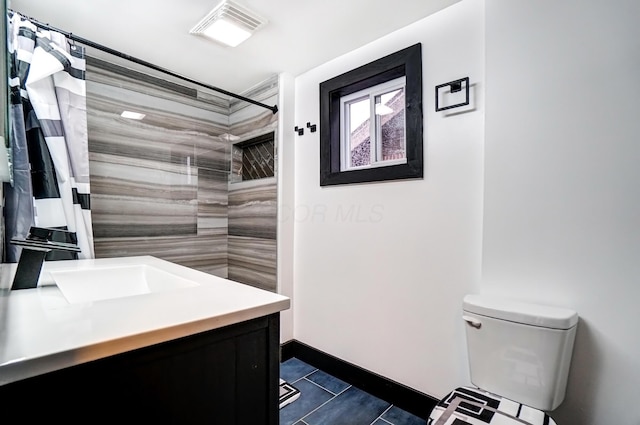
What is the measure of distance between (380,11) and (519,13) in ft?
2.11

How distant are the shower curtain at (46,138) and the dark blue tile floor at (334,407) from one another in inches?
57.7

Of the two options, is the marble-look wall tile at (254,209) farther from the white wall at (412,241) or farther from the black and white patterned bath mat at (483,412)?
the black and white patterned bath mat at (483,412)

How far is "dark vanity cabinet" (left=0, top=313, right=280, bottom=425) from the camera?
555mm

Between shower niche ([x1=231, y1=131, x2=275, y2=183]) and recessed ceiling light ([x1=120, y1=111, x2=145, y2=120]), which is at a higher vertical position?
recessed ceiling light ([x1=120, y1=111, x2=145, y2=120])

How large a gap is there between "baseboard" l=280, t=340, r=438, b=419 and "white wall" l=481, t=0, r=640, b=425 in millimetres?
638

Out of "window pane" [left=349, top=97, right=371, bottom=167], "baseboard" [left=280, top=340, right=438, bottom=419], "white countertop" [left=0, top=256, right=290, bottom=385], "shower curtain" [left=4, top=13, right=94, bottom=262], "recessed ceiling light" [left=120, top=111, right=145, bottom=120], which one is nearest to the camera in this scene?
"white countertop" [left=0, top=256, right=290, bottom=385]

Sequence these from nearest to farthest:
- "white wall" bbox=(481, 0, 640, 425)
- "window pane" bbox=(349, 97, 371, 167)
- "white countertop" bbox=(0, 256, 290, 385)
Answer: "white countertop" bbox=(0, 256, 290, 385), "white wall" bbox=(481, 0, 640, 425), "window pane" bbox=(349, 97, 371, 167)

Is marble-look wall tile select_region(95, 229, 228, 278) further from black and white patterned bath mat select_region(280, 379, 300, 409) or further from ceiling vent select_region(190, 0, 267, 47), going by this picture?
ceiling vent select_region(190, 0, 267, 47)

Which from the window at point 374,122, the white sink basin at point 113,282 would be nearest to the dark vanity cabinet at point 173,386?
the white sink basin at point 113,282

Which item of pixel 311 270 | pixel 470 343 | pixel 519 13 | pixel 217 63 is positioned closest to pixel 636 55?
pixel 519 13

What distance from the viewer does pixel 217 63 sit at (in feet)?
7.18

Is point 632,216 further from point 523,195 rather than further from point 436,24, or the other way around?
point 436,24

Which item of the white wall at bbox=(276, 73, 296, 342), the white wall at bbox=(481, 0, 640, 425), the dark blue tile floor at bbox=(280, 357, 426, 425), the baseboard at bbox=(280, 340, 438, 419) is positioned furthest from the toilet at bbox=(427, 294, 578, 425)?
the white wall at bbox=(276, 73, 296, 342)

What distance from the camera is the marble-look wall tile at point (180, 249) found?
2.14m
